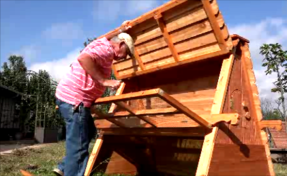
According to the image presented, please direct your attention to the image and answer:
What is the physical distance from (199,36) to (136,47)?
1015 mm

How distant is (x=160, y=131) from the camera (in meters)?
3.05

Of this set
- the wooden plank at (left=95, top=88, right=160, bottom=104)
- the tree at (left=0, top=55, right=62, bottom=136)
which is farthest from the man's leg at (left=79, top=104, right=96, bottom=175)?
the tree at (left=0, top=55, right=62, bottom=136)

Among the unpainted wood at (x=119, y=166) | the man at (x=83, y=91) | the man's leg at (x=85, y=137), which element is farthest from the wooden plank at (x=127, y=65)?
the man's leg at (x=85, y=137)

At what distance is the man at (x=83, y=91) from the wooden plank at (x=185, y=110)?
0.48 metres

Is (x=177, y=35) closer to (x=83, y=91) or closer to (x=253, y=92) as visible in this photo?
(x=253, y=92)

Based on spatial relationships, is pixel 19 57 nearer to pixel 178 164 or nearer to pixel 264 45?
pixel 264 45

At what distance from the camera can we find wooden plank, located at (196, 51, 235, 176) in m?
2.44

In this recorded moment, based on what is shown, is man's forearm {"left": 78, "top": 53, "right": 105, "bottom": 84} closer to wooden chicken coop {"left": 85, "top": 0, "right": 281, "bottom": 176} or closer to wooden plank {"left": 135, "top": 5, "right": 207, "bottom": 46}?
wooden chicken coop {"left": 85, "top": 0, "right": 281, "bottom": 176}

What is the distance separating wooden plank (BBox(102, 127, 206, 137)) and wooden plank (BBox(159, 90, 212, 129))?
0.12 m

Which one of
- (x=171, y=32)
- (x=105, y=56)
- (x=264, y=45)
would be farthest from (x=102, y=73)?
(x=264, y=45)

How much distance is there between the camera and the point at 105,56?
101 inches

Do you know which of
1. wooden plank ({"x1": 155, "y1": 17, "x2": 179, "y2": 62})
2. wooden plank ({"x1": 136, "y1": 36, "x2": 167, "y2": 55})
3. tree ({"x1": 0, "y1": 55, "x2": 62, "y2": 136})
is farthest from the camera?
tree ({"x1": 0, "y1": 55, "x2": 62, "y2": 136})

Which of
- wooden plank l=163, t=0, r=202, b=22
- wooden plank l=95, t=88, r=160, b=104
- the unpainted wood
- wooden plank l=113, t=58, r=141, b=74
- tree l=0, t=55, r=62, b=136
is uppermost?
tree l=0, t=55, r=62, b=136

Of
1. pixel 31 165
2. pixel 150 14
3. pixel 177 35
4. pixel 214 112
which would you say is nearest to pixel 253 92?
pixel 214 112
